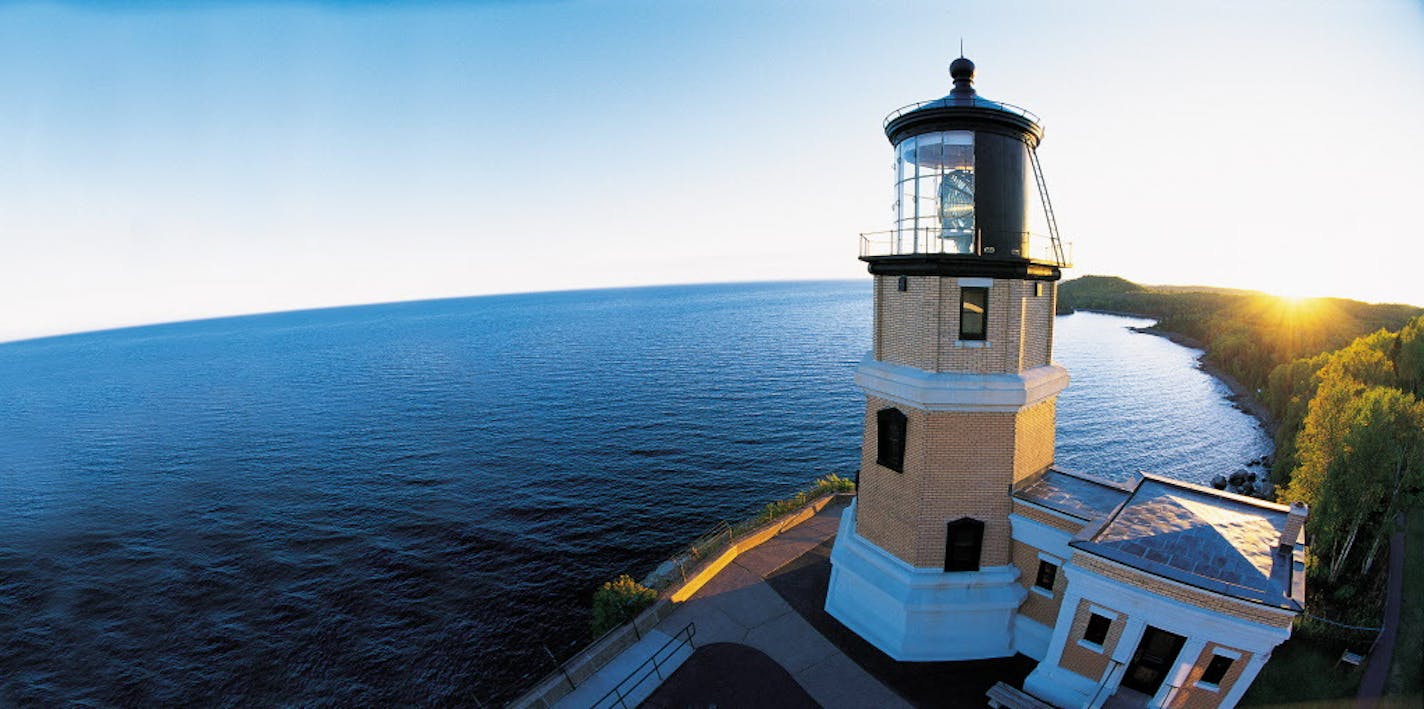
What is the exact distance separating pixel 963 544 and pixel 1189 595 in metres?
4.94

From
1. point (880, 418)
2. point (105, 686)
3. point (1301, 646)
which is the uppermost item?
point (880, 418)

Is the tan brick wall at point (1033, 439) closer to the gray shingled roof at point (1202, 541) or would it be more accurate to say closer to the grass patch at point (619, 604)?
the gray shingled roof at point (1202, 541)

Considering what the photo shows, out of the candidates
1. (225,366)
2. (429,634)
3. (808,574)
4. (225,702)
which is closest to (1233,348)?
(808,574)

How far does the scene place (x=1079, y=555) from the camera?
12492 mm

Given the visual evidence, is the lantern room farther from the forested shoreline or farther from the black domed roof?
the forested shoreline

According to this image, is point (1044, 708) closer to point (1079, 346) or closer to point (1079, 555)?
point (1079, 555)

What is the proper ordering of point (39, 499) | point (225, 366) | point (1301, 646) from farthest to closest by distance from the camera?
point (225, 366)
point (39, 499)
point (1301, 646)

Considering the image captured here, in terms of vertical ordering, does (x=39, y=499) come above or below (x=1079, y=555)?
below

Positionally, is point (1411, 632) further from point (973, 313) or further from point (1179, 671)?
point (973, 313)

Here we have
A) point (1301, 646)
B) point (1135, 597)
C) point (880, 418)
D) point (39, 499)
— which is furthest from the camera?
point (39, 499)

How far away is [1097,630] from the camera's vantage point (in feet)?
42.0

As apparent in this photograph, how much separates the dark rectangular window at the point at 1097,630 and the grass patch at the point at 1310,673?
255 inches

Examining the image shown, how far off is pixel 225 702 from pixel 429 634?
24.0ft

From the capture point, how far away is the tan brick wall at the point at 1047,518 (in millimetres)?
13930
